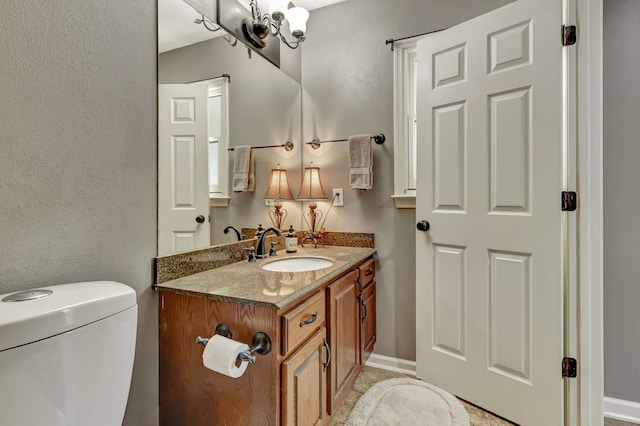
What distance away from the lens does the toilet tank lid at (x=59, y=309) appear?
63cm

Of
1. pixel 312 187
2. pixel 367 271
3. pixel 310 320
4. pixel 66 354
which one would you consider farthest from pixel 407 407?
pixel 66 354

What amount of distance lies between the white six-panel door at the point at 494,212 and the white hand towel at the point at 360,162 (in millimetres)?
328

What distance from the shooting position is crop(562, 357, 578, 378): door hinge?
1415 mm

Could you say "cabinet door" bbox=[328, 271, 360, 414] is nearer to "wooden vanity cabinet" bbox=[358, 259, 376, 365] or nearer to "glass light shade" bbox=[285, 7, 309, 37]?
"wooden vanity cabinet" bbox=[358, 259, 376, 365]

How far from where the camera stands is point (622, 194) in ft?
5.25

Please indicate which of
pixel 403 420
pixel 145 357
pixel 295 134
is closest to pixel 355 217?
pixel 295 134

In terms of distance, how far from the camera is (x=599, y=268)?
1.36 meters

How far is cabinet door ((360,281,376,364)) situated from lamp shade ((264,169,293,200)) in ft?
2.81

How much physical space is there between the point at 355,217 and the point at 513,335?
1.14 meters

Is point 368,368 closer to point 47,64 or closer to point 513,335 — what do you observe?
point 513,335

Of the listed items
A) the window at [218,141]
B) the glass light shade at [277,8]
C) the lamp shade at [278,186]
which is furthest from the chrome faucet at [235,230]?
the glass light shade at [277,8]

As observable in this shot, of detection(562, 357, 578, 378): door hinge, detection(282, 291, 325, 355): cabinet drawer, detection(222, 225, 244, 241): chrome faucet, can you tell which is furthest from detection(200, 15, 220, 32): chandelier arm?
detection(562, 357, 578, 378): door hinge

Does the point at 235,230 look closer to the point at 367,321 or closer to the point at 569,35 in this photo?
the point at 367,321

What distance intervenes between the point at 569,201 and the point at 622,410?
1.23 m
